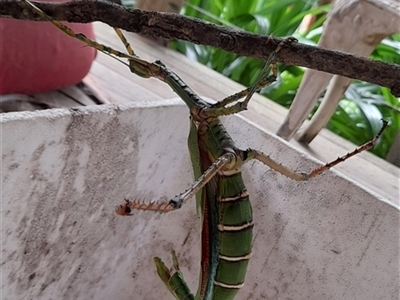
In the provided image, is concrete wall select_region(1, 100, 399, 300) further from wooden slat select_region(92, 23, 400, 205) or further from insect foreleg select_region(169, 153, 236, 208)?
wooden slat select_region(92, 23, 400, 205)

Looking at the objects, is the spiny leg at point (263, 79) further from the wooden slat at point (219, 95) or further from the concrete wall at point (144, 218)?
the wooden slat at point (219, 95)

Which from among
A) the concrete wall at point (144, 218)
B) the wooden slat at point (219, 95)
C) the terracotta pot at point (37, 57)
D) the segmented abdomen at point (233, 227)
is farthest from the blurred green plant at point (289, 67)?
the segmented abdomen at point (233, 227)

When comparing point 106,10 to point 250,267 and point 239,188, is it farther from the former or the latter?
point 250,267

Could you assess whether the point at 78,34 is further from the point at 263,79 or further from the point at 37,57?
the point at 37,57

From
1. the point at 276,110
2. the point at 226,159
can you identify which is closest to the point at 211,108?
the point at 226,159

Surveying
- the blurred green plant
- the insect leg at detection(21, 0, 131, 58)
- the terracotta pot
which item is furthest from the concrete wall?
the blurred green plant

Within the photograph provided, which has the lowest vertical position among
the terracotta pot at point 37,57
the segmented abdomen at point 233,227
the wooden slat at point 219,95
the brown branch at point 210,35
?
the wooden slat at point 219,95
